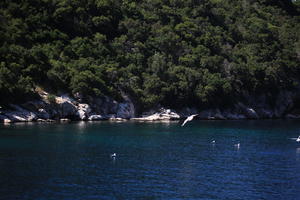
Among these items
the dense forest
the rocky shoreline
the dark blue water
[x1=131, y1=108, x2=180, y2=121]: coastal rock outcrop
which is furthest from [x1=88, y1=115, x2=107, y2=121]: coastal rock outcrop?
the dark blue water

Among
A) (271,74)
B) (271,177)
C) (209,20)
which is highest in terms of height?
(209,20)

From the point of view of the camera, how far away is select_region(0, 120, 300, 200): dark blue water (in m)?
37.9

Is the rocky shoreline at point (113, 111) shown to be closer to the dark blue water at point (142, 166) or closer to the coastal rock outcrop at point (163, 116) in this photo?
the coastal rock outcrop at point (163, 116)

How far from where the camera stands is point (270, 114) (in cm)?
14100

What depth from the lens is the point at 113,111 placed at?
356 feet

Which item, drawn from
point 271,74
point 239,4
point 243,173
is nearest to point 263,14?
point 239,4

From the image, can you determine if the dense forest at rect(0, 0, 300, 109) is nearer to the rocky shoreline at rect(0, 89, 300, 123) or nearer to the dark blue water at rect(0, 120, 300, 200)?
the rocky shoreline at rect(0, 89, 300, 123)

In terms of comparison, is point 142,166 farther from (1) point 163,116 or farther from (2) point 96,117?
(1) point 163,116

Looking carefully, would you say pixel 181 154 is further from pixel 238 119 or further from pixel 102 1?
pixel 102 1

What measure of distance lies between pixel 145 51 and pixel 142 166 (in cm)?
8694

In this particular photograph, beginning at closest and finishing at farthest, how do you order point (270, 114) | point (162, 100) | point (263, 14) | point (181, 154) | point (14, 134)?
point (181, 154) → point (14, 134) → point (162, 100) → point (270, 114) → point (263, 14)

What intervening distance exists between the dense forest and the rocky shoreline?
217cm

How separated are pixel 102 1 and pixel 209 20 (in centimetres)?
4158

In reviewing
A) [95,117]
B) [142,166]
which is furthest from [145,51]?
[142,166]
